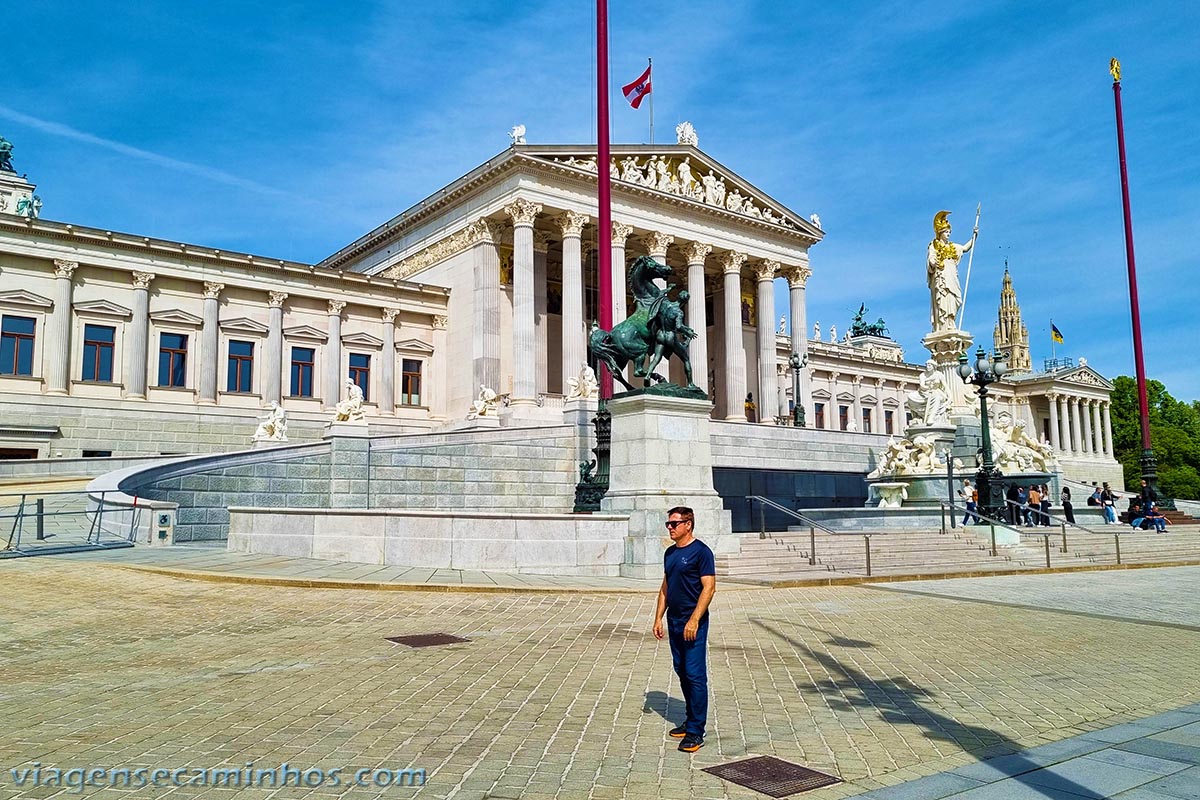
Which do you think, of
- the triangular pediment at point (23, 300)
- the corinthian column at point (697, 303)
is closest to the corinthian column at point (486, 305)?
the corinthian column at point (697, 303)

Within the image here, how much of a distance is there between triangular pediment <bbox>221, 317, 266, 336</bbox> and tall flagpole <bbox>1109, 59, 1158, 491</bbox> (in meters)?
41.8

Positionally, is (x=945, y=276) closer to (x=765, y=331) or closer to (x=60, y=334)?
(x=765, y=331)

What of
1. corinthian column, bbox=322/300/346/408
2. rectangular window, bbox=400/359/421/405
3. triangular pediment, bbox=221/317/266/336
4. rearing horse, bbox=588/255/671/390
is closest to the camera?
rearing horse, bbox=588/255/671/390

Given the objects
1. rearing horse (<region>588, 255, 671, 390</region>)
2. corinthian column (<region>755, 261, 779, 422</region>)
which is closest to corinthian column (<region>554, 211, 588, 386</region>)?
corinthian column (<region>755, 261, 779, 422</region>)

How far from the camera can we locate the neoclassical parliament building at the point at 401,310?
43.3m

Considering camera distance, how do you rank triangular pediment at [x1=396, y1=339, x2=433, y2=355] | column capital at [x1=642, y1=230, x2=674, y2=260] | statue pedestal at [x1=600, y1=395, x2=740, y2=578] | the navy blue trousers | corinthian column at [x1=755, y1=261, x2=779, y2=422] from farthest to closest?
corinthian column at [x1=755, y1=261, x2=779, y2=422] < column capital at [x1=642, y1=230, x2=674, y2=260] < triangular pediment at [x1=396, y1=339, x2=433, y2=355] < statue pedestal at [x1=600, y1=395, x2=740, y2=578] < the navy blue trousers

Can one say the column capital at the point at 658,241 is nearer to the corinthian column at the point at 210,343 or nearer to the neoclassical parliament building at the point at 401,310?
the neoclassical parliament building at the point at 401,310

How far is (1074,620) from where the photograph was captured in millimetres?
12695

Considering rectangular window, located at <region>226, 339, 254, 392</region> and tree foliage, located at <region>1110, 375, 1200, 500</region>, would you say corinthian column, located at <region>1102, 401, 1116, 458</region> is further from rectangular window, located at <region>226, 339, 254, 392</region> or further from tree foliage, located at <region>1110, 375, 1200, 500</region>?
rectangular window, located at <region>226, 339, 254, 392</region>

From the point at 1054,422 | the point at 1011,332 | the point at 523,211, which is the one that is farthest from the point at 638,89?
the point at 1011,332

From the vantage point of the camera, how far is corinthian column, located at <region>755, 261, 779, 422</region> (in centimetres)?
5978

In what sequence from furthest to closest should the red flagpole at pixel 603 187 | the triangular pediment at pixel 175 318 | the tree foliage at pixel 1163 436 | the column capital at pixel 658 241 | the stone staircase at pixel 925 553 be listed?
1. the tree foliage at pixel 1163 436
2. the column capital at pixel 658 241
3. the triangular pediment at pixel 175 318
4. the red flagpole at pixel 603 187
5. the stone staircase at pixel 925 553

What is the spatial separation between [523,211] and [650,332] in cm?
3136

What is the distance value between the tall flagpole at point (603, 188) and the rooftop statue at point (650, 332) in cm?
264
